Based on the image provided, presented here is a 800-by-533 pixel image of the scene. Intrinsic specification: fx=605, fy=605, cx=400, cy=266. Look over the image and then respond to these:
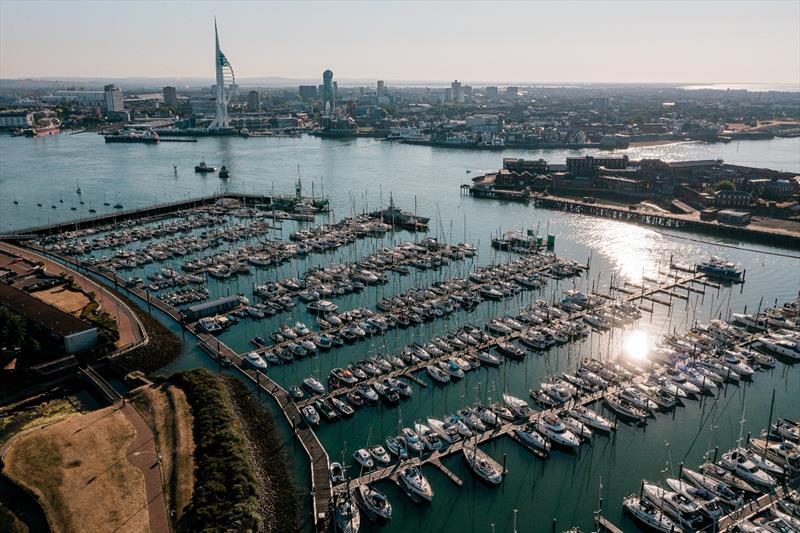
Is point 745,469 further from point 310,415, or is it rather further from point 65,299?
point 65,299

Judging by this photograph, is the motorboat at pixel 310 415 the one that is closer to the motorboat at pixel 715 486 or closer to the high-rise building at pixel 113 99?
the motorboat at pixel 715 486

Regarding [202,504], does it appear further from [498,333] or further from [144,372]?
[498,333]

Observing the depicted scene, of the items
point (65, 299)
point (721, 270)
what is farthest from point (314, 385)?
point (721, 270)

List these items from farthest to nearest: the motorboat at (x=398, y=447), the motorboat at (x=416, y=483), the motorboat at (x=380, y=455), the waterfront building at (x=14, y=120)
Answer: the waterfront building at (x=14, y=120), the motorboat at (x=398, y=447), the motorboat at (x=380, y=455), the motorboat at (x=416, y=483)

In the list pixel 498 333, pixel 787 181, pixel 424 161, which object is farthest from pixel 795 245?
pixel 424 161

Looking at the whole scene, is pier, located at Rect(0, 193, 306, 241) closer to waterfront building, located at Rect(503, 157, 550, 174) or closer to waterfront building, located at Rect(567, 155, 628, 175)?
waterfront building, located at Rect(503, 157, 550, 174)

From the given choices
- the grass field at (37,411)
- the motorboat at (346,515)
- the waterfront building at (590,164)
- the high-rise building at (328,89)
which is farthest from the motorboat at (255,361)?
the high-rise building at (328,89)
